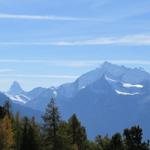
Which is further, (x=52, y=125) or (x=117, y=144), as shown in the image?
(x=117, y=144)

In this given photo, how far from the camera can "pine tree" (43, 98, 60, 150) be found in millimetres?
75438

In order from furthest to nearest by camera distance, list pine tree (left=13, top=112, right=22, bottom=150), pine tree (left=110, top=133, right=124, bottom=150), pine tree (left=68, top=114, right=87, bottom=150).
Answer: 1. pine tree (left=68, top=114, right=87, bottom=150)
2. pine tree (left=13, top=112, right=22, bottom=150)
3. pine tree (left=110, top=133, right=124, bottom=150)

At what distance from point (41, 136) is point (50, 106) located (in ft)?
20.7

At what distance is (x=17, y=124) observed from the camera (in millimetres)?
96062

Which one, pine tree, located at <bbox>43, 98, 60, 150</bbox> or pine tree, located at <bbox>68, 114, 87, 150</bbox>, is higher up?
pine tree, located at <bbox>68, 114, 87, 150</bbox>

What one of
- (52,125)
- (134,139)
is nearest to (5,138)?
(52,125)

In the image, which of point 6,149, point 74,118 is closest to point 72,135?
point 74,118

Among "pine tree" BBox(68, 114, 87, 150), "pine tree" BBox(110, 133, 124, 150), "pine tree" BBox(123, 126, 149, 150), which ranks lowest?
"pine tree" BBox(123, 126, 149, 150)

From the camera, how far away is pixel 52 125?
7575 cm

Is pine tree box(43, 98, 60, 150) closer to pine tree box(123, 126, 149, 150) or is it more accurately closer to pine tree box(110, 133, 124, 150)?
pine tree box(123, 126, 149, 150)

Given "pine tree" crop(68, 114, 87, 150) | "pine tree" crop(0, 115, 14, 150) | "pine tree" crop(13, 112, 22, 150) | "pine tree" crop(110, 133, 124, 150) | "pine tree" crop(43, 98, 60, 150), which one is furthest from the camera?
"pine tree" crop(68, 114, 87, 150)

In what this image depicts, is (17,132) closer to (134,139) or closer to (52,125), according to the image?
(52,125)

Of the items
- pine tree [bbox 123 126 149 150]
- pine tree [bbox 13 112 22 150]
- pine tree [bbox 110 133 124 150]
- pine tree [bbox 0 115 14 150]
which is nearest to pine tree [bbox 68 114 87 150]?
pine tree [bbox 110 133 124 150]

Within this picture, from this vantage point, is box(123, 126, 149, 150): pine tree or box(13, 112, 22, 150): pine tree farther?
box(13, 112, 22, 150): pine tree
